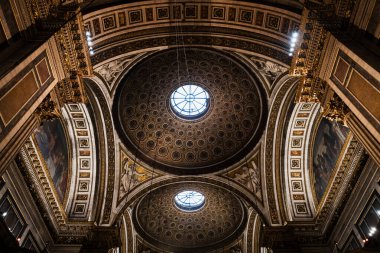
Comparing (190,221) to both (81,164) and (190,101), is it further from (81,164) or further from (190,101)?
(81,164)

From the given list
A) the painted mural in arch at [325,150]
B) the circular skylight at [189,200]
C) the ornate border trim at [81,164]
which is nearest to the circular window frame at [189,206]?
the circular skylight at [189,200]

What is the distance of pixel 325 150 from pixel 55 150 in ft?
33.9

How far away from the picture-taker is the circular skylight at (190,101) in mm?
17109

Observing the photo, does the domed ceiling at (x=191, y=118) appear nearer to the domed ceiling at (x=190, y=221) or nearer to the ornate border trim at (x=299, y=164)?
the ornate border trim at (x=299, y=164)

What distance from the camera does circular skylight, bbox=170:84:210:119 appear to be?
56.1 feet

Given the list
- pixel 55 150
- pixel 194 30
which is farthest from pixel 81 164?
pixel 194 30

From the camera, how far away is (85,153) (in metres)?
14.3

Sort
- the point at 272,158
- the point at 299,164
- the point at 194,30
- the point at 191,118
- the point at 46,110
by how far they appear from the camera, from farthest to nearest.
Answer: the point at 191,118 < the point at 272,158 < the point at 299,164 < the point at 194,30 < the point at 46,110

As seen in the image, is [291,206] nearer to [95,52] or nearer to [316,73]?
[316,73]

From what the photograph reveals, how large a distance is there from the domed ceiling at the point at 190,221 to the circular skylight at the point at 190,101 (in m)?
4.33

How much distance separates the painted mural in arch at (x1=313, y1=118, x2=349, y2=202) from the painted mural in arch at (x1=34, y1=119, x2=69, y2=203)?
402 inches

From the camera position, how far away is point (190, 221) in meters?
20.8

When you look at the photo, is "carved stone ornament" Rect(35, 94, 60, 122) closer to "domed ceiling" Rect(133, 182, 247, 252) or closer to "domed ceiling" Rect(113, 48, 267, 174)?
"domed ceiling" Rect(113, 48, 267, 174)

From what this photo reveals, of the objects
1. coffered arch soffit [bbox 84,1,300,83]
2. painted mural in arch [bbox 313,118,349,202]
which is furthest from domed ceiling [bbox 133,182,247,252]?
coffered arch soffit [bbox 84,1,300,83]
